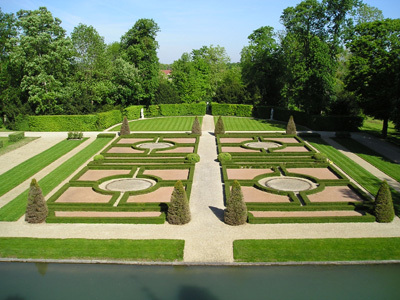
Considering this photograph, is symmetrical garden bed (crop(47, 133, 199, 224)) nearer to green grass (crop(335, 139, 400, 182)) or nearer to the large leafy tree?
green grass (crop(335, 139, 400, 182))

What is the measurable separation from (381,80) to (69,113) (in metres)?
39.6

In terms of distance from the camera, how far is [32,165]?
33.2 metres

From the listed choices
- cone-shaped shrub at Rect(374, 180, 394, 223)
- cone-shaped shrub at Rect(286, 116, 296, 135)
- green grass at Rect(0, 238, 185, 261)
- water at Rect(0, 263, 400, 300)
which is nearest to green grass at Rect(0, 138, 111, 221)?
green grass at Rect(0, 238, 185, 261)

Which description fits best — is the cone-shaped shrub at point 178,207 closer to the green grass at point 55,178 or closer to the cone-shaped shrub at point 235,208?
the cone-shaped shrub at point 235,208

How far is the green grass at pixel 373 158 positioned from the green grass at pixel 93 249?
828 inches

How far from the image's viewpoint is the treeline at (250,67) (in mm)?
39688

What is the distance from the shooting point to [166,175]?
1163 inches

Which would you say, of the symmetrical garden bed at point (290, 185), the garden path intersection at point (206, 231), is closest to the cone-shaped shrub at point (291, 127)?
the symmetrical garden bed at point (290, 185)

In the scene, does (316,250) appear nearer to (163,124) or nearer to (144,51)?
(163,124)

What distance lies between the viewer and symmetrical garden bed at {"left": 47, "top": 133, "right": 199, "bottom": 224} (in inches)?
884

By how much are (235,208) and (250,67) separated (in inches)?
1803

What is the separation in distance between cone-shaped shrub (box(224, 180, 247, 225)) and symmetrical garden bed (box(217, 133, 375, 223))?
752 mm

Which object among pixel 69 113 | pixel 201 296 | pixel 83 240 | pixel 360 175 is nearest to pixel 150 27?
pixel 69 113

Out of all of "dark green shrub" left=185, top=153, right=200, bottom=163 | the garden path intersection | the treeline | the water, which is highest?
the treeline
